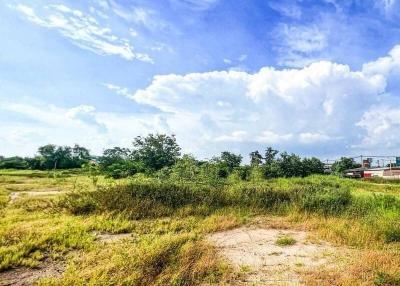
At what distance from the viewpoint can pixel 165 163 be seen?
25.1 metres

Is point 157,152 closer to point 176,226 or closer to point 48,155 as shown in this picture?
point 176,226

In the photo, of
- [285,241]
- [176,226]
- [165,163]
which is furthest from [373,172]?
[176,226]

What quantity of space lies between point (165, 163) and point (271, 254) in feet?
58.5

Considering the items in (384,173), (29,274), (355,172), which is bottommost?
(29,274)

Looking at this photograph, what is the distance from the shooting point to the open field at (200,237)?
240 inches

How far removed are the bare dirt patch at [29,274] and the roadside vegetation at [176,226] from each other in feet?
0.34

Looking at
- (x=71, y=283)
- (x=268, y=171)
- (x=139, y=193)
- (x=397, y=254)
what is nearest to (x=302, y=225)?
(x=397, y=254)

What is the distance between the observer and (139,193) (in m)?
12.9

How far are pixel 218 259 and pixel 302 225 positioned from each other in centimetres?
473

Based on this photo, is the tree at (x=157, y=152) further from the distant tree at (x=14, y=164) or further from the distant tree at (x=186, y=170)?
the distant tree at (x=14, y=164)

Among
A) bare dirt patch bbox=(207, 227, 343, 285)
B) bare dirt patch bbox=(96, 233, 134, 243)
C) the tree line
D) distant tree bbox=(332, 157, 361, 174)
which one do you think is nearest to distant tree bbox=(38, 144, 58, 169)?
the tree line

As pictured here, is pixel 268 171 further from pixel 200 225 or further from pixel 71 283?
pixel 71 283

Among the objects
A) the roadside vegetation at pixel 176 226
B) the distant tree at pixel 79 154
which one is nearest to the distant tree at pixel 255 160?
the roadside vegetation at pixel 176 226

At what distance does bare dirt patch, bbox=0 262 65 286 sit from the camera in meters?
5.81
